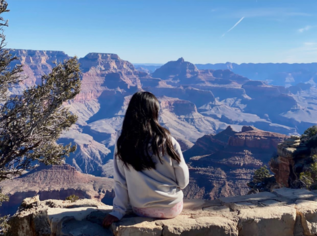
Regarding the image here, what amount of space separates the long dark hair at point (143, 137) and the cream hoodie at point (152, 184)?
74 mm

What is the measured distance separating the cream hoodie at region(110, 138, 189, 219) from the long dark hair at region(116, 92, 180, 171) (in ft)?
0.24

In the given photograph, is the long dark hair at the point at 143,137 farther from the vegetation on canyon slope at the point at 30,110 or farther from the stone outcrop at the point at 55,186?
the stone outcrop at the point at 55,186

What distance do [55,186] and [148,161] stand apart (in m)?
43.3

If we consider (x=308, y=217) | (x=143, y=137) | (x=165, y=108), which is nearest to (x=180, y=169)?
(x=143, y=137)

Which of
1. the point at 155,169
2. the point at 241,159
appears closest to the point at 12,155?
the point at 155,169

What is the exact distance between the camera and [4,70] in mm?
6504

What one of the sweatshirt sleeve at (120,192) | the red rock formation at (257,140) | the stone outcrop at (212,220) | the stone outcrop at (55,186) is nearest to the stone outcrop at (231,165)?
the red rock formation at (257,140)

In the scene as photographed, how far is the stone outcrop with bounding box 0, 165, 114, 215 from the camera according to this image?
37.3 meters

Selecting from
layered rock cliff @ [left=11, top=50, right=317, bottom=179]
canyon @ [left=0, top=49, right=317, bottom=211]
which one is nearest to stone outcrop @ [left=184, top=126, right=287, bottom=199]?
canyon @ [left=0, top=49, right=317, bottom=211]

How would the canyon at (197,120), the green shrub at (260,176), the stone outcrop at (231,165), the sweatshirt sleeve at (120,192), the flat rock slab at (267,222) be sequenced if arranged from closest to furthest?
the sweatshirt sleeve at (120,192) → the flat rock slab at (267,222) → the green shrub at (260,176) → the stone outcrop at (231,165) → the canyon at (197,120)

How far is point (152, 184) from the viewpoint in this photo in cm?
263

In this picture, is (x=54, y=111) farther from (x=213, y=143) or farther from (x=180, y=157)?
(x=213, y=143)

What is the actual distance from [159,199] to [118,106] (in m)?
141

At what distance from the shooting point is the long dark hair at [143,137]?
2.58 metres
